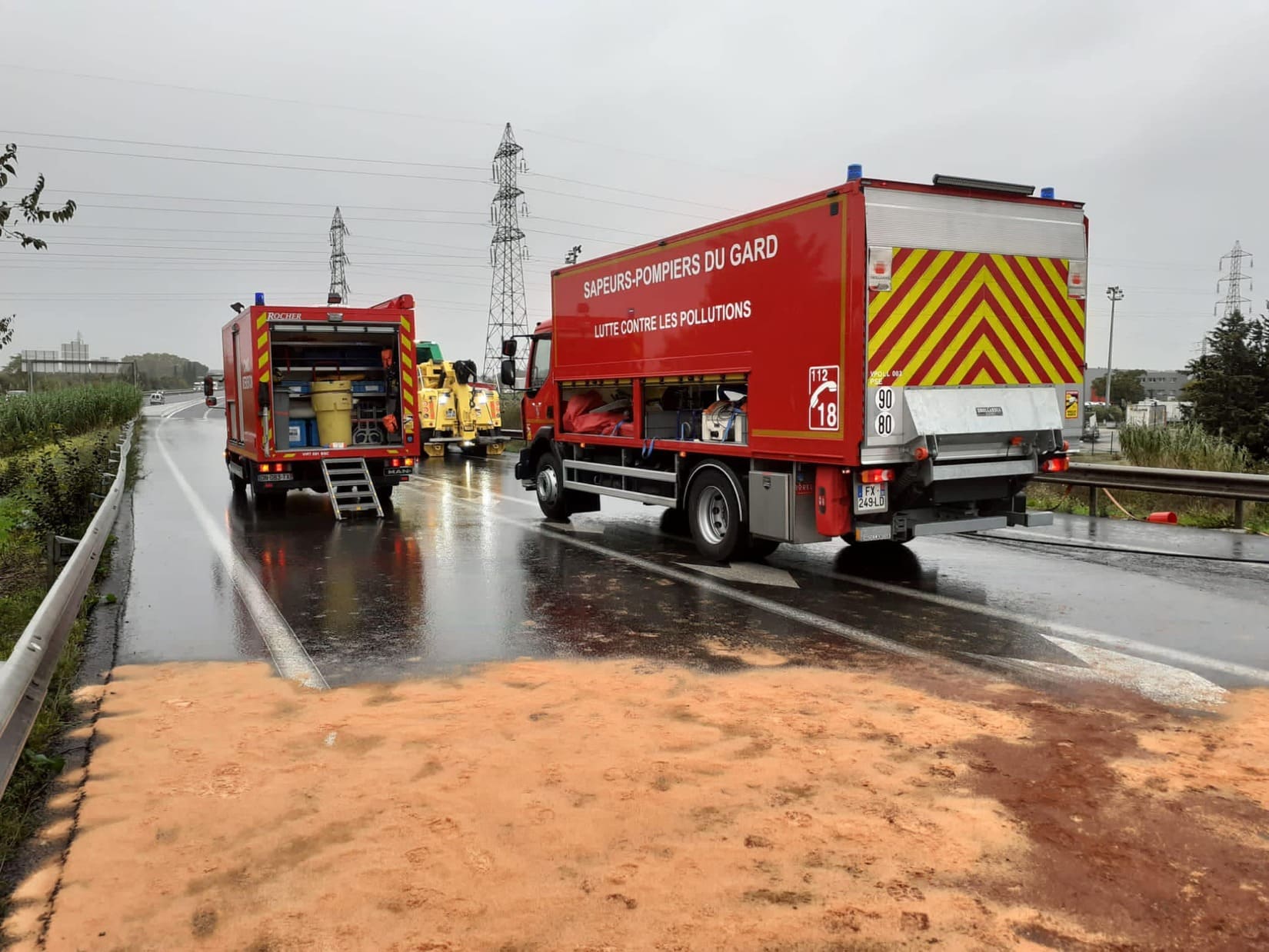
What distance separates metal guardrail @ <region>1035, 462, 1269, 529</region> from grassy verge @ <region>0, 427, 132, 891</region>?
346 inches

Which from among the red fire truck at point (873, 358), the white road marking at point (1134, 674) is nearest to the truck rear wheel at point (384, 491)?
the red fire truck at point (873, 358)

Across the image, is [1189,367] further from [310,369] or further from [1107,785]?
[1107,785]

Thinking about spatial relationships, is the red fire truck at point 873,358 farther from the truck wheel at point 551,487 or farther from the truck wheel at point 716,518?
the truck wheel at point 551,487

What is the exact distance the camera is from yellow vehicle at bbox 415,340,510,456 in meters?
26.6

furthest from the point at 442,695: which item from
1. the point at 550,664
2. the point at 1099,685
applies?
the point at 1099,685

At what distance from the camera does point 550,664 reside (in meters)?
6.18

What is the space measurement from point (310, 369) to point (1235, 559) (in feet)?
41.1

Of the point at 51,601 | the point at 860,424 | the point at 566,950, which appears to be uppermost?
the point at 860,424

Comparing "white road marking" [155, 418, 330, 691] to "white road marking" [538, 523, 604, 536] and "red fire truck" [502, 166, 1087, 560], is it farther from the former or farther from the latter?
"red fire truck" [502, 166, 1087, 560]

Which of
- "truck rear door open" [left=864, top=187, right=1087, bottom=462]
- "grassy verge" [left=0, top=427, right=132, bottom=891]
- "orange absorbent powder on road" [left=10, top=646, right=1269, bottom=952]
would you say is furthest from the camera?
"truck rear door open" [left=864, top=187, right=1087, bottom=462]

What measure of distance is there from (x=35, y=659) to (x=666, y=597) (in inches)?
182

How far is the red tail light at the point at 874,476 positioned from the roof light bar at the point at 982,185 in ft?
7.94

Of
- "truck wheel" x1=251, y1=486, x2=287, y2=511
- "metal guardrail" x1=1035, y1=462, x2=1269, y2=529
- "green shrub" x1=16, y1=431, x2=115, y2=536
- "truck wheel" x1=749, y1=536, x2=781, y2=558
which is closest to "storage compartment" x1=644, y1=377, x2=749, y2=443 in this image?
"truck wheel" x1=749, y1=536, x2=781, y2=558

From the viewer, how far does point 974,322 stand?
849 centimetres
